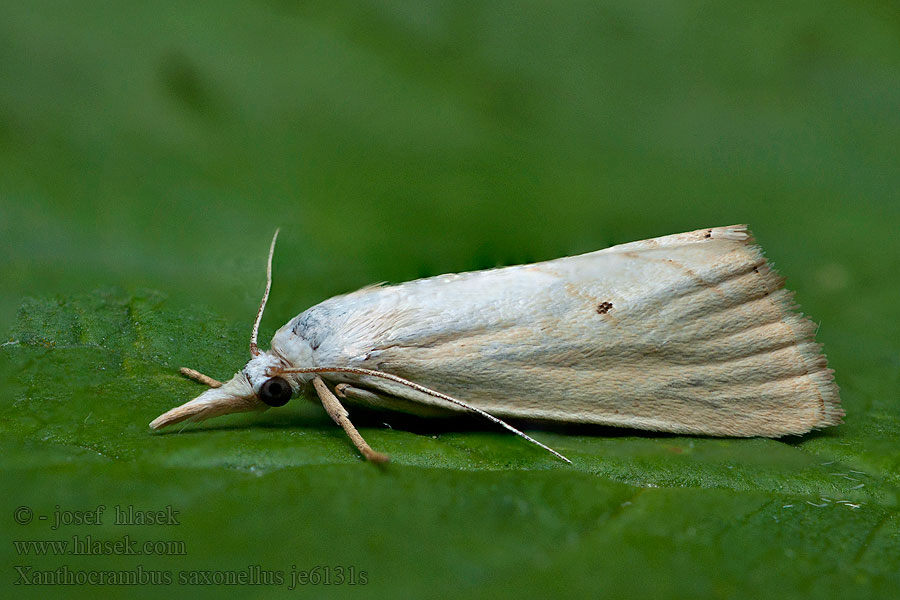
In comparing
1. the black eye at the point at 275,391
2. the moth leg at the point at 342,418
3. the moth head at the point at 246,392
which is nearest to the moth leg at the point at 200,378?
the moth head at the point at 246,392

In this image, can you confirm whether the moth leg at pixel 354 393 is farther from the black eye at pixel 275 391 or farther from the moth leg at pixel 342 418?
the black eye at pixel 275 391

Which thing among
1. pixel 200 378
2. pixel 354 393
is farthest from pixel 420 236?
pixel 200 378

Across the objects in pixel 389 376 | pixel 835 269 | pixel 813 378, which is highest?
pixel 835 269

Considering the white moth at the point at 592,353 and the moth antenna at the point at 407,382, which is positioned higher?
the white moth at the point at 592,353

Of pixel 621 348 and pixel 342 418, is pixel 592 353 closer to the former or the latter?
pixel 621 348

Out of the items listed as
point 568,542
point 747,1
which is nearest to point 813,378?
point 568,542

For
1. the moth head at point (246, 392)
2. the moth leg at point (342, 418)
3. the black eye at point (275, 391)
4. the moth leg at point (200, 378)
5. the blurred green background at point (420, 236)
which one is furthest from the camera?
the moth leg at point (200, 378)

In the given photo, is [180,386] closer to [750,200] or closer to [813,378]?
[813,378]
